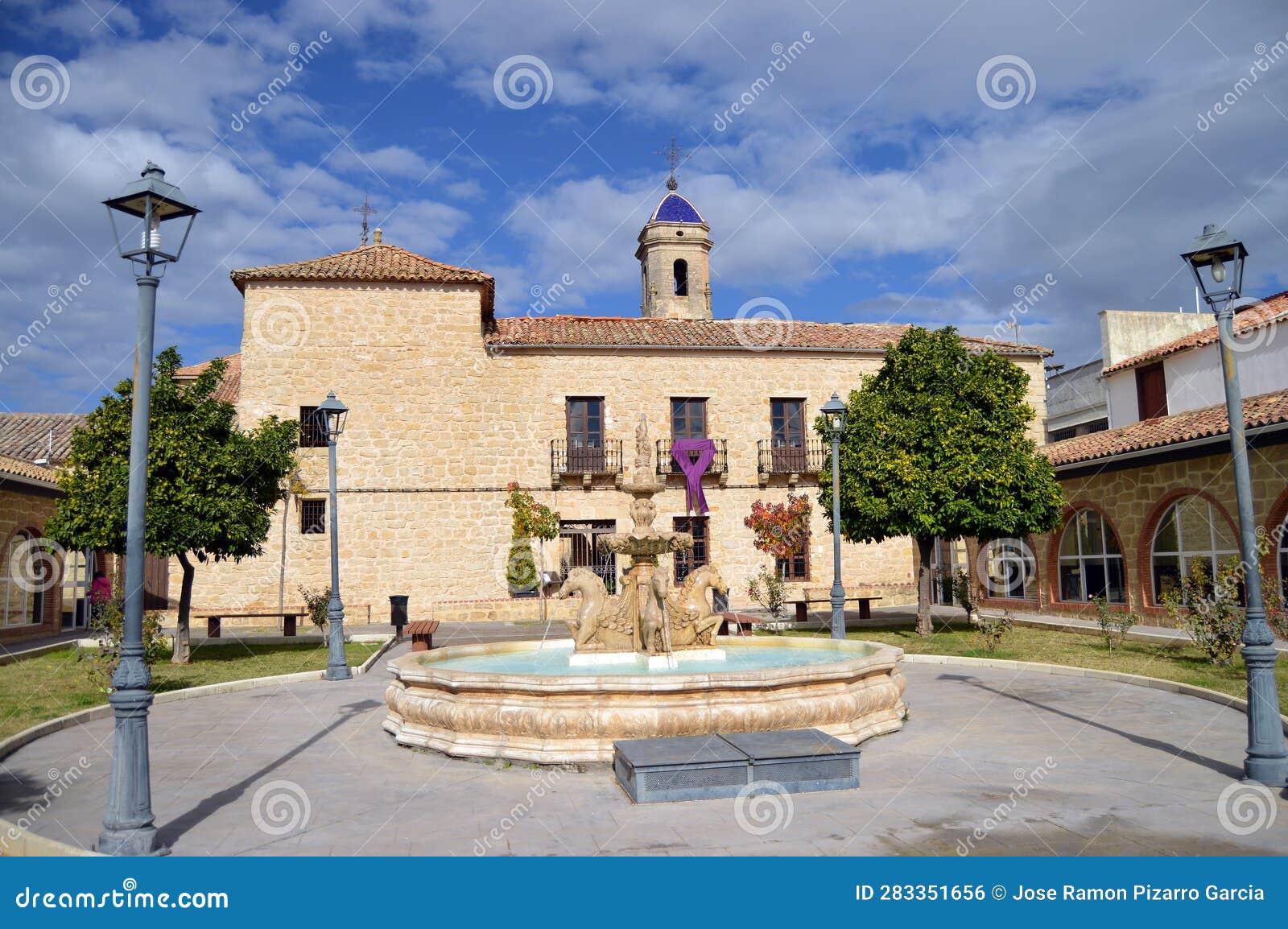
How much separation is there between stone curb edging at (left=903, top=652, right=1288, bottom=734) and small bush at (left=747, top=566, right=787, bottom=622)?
5.77 metres

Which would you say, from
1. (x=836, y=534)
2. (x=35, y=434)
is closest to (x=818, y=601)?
(x=836, y=534)

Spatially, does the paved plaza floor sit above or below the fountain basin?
below

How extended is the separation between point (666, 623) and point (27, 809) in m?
5.41

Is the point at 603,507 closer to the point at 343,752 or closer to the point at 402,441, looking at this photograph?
the point at 402,441

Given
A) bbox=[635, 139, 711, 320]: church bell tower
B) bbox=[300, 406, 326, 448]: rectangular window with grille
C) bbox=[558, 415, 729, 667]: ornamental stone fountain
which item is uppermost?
bbox=[635, 139, 711, 320]: church bell tower

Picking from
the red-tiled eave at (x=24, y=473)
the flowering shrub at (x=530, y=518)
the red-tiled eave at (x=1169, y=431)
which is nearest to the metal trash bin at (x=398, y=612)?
the flowering shrub at (x=530, y=518)

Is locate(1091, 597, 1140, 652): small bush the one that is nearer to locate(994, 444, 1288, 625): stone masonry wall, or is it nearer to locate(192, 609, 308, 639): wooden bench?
locate(994, 444, 1288, 625): stone masonry wall

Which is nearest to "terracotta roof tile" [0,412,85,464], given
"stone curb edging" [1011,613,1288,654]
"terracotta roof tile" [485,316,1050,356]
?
"terracotta roof tile" [485,316,1050,356]

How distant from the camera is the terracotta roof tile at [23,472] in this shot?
18.0 metres

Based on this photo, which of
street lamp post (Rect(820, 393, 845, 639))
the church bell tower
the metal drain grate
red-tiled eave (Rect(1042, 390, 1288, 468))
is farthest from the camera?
the church bell tower

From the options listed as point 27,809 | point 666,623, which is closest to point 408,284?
point 666,623

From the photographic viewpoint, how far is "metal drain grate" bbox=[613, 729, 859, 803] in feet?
19.8

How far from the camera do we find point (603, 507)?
81.9 feet

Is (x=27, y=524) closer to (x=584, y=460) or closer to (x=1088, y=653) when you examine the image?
(x=584, y=460)
